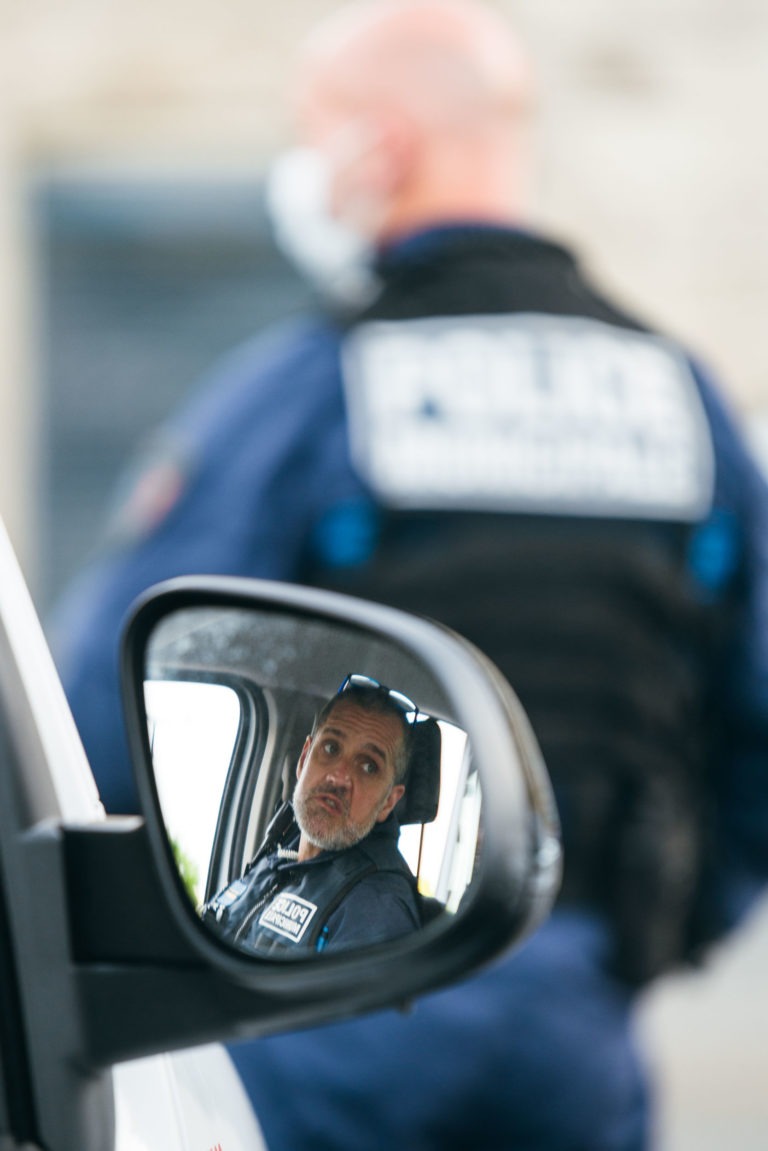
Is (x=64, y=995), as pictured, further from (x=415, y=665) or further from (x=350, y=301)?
(x=350, y=301)

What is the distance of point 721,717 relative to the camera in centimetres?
222

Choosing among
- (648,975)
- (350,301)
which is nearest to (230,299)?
(350,301)

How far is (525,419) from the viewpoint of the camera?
82.9 inches

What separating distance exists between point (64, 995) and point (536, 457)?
4.53 feet

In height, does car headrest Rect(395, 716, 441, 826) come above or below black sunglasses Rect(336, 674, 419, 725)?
below

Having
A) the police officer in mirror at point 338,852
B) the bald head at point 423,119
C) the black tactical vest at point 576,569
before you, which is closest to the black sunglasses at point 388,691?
the police officer in mirror at point 338,852

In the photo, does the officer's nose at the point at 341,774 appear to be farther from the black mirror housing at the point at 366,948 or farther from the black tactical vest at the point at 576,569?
the black tactical vest at the point at 576,569

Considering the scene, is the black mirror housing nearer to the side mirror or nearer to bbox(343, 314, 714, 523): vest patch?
the side mirror

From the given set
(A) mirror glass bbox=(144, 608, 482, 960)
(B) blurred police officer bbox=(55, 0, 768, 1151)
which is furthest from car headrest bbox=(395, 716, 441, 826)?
(B) blurred police officer bbox=(55, 0, 768, 1151)

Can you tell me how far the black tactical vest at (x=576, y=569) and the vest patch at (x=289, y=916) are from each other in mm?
1223

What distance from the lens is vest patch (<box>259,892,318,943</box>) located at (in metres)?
0.80

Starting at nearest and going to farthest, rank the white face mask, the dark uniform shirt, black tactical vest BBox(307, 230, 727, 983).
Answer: the dark uniform shirt
black tactical vest BBox(307, 230, 727, 983)
the white face mask

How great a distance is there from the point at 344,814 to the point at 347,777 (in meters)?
0.02

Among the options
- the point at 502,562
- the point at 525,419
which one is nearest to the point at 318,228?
the point at 525,419
